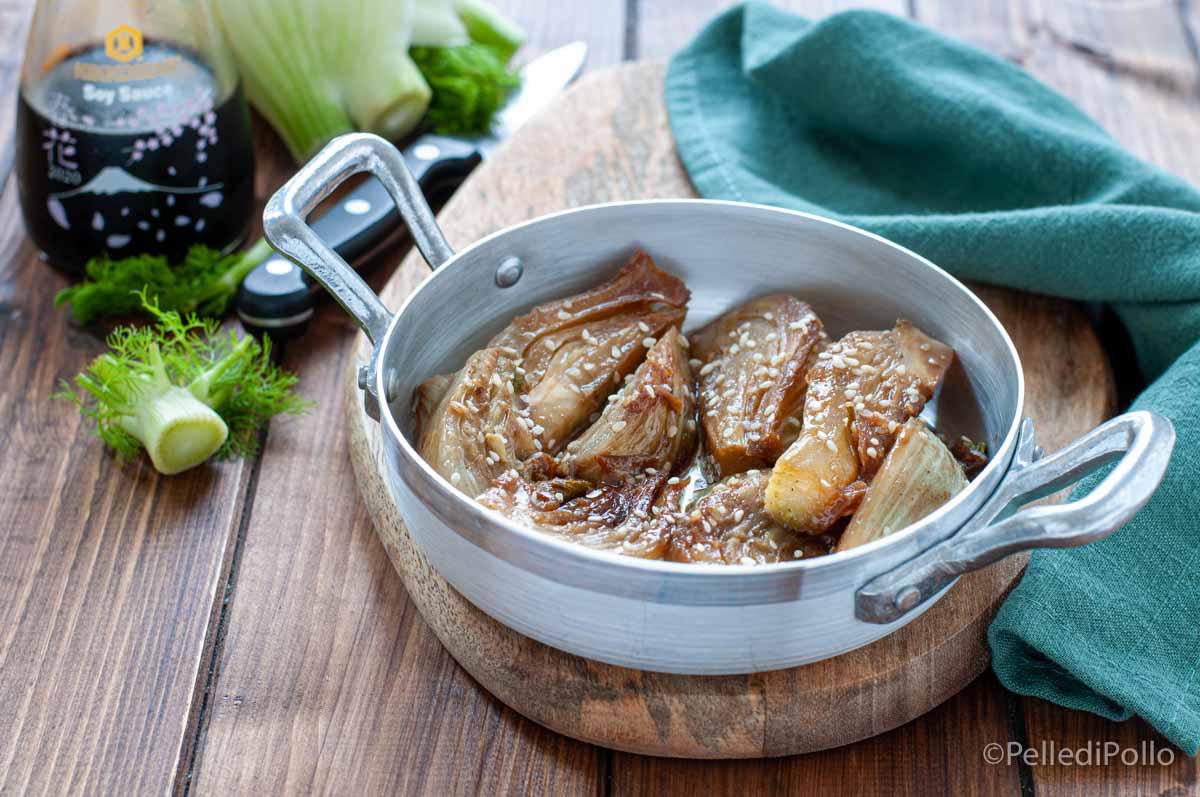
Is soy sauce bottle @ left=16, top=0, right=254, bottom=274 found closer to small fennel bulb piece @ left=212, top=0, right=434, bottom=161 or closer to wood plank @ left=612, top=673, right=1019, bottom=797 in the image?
small fennel bulb piece @ left=212, top=0, right=434, bottom=161

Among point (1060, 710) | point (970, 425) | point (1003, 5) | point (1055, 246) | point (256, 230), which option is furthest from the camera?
point (1003, 5)

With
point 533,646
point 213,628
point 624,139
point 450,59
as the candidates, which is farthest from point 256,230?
point 533,646

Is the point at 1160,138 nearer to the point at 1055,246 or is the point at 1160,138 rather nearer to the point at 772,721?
the point at 1055,246

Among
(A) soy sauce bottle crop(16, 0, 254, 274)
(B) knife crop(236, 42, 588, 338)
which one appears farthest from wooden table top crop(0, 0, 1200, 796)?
(A) soy sauce bottle crop(16, 0, 254, 274)

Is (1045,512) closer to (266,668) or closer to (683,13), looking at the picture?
(266,668)

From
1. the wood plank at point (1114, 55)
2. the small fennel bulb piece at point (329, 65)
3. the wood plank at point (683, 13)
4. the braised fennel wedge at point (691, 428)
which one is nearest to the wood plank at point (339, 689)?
the braised fennel wedge at point (691, 428)

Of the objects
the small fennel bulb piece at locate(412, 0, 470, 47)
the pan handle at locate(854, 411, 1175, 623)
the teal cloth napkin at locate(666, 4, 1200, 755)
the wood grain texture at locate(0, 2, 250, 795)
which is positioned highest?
the pan handle at locate(854, 411, 1175, 623)

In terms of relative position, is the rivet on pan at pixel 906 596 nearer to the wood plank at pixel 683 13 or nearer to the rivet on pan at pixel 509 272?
the rivet on pan at pixel 509 272
